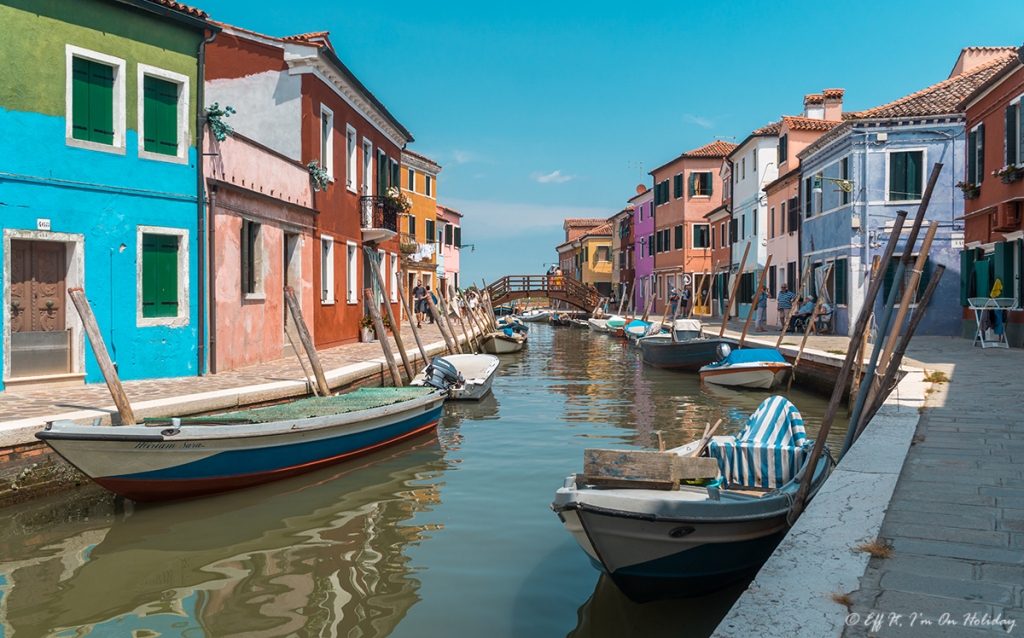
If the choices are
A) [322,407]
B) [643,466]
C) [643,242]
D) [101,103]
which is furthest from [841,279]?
[643,242]

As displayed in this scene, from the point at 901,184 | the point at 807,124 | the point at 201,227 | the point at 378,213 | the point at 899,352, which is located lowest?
the point at 899,352

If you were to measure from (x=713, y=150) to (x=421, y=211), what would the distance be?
15.6 meters

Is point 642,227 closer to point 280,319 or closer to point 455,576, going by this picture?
point 280,319

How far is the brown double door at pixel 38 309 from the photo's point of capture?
1084 centimetres

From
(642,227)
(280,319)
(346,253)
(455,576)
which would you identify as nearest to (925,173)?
(346,253)

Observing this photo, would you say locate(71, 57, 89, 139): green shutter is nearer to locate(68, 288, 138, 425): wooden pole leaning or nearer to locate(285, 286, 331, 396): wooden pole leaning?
locate(285, 286, 331, 396): wooden pole leaning

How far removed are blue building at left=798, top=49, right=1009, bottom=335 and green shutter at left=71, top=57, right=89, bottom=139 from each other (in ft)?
58.9

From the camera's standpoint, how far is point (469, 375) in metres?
16.0

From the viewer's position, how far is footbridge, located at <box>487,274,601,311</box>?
4888cm

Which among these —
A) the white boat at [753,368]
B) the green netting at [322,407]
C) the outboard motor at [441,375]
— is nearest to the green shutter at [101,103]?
the green netting at [322,407]

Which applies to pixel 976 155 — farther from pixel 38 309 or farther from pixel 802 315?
pixel 38 309

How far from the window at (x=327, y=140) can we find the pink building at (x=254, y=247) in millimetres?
1448

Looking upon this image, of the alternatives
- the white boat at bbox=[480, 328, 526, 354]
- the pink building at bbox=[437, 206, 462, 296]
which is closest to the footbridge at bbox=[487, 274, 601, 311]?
the pink building at bbox=[437, 206, 462, 296]

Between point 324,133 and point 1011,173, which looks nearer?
point 1011,173
